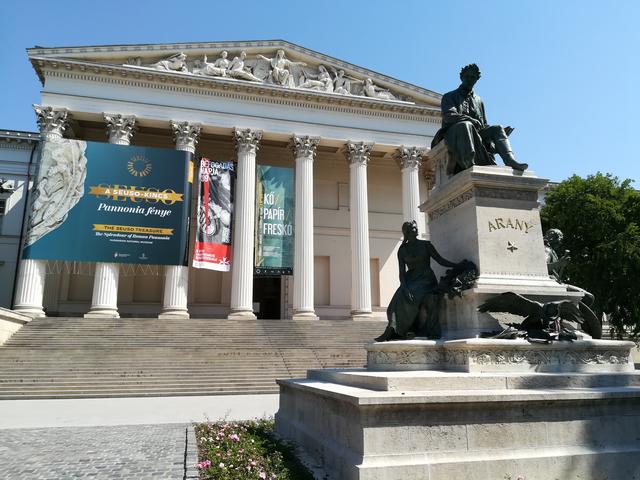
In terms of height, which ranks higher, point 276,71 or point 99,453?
point 276,71

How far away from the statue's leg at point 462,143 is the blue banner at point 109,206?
18820 millimetres

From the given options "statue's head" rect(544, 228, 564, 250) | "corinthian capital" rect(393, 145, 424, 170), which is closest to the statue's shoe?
"statue's head" rect(544, 228, 564, 250)

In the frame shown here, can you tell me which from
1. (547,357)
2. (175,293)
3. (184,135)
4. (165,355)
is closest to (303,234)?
(175,293)

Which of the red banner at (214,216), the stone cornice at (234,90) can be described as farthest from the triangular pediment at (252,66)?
the red banner at (214,216)

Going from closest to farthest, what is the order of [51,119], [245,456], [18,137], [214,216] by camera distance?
[245,456] → [51,119] → [214,216] → [18,137]

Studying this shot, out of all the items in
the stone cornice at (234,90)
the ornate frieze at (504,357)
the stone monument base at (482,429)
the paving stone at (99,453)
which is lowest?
the paving stone at (99,453)

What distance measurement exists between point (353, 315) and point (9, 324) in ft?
52.5

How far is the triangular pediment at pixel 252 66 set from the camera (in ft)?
82.8

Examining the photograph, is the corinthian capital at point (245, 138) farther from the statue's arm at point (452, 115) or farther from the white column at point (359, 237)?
the statue's arm at point (452, 115)

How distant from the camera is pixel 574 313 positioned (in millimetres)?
5652

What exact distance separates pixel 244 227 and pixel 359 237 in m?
6.54

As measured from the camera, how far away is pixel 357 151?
28422mm

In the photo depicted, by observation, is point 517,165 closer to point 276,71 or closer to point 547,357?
point 547,357

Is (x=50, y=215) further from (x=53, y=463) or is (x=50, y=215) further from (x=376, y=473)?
(x=376, y=473)
